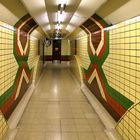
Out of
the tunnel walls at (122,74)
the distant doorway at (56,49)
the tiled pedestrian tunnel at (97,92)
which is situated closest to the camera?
the tunnel walls at (122,74)

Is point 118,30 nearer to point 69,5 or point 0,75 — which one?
point 69,5

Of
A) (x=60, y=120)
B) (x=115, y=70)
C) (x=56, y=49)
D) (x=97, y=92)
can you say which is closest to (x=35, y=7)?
(x=115, y=70)

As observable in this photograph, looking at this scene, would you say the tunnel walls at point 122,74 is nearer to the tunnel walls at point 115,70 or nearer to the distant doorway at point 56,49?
the tunnel walls at point 115,70

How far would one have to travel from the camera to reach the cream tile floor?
174 inches

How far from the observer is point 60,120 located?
17.5 ft

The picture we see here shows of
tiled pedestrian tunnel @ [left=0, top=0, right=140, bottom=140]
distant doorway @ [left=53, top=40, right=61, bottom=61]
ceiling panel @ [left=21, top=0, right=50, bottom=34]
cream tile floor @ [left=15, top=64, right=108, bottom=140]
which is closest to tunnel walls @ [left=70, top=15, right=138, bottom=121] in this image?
tiled pedestrian tunnel @ [left=0, top=0, right=140, bottom=140]

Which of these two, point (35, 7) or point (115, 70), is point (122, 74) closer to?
point (115, 70)

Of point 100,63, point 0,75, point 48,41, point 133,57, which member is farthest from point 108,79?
point 48,41

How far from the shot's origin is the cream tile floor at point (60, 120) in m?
4.42

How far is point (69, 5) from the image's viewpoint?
15.0 feet

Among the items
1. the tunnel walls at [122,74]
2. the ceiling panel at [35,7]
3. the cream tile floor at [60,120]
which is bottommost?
the cream tile floor at [60,120]

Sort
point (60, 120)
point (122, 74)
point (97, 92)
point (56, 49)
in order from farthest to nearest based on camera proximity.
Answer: point (56, 49), point (97, 92), point (60, 120), point (122, 74)

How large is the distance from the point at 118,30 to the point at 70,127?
2.26 m

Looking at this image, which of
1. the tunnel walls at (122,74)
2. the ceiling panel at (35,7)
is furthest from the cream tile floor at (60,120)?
the ceiling panel at (35,7)
